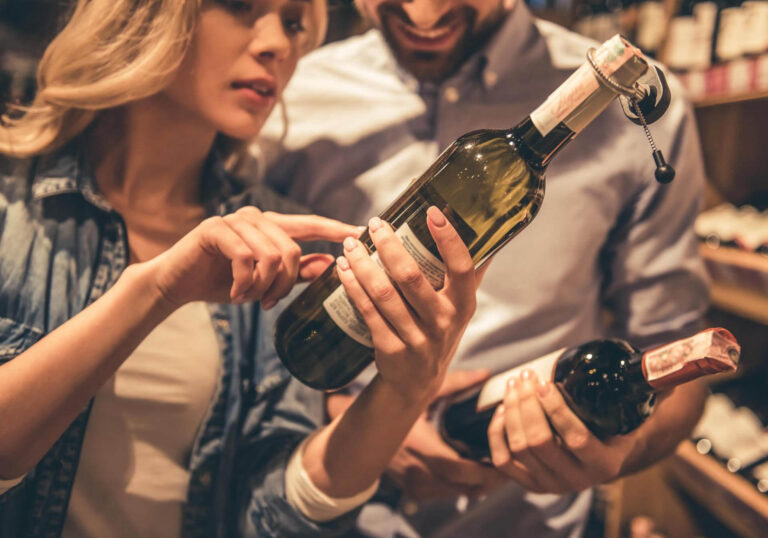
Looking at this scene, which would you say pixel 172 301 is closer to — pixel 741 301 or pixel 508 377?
pixel 508 377

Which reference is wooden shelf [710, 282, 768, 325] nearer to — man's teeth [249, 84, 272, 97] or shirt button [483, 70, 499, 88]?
shirt button [483, 70, 499, 88]

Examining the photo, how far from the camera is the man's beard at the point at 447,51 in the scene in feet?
2.31

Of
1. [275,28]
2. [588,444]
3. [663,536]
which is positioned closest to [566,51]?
[275,28]

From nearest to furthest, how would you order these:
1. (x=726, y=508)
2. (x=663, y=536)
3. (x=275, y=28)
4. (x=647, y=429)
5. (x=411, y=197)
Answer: (x=411, y=197), (x=275, y=28), (x=647, y=429), (x=726, y=508), (x=663, y=536)

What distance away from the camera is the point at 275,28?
0.69 meters

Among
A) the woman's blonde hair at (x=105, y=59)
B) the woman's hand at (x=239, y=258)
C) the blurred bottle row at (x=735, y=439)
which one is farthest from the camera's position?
the blurred bottle row at (x=735, y=439)

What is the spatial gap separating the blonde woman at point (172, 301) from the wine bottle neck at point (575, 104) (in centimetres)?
12

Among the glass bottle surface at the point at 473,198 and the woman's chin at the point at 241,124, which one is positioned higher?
the woman's chin at the point at 241,124

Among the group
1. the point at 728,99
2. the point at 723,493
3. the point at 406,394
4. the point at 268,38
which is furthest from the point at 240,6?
the point at 723,493

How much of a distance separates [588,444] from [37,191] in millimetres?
682

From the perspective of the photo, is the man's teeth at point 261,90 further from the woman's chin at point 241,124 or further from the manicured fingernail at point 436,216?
the manicured fingernail at point 436,216

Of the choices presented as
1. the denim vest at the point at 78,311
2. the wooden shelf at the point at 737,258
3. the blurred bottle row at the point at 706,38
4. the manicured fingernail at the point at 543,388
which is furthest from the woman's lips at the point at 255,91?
the wooden shelf at the point at 737,258

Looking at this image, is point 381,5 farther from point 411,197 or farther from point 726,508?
point 726,508

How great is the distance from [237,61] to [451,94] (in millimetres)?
Answer: 291
